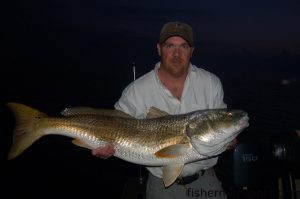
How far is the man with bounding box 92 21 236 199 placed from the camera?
15.5ft

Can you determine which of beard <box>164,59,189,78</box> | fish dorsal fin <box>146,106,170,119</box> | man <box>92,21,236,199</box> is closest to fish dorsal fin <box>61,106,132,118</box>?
man <box>92,21,236,199</box>

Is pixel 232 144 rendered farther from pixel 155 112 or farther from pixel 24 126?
pixel 24 126

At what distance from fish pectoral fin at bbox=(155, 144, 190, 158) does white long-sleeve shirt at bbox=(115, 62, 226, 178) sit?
50cm

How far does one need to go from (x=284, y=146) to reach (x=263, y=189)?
2.41ft

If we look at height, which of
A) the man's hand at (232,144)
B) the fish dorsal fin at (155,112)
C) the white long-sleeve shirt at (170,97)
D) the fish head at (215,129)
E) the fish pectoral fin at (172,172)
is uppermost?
the white long-sleeve shirt at (170,97)

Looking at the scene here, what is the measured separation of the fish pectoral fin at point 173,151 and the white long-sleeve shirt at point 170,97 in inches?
19.8

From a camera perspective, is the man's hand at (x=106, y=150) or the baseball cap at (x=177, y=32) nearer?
the man's hand at (x=106, y=150)

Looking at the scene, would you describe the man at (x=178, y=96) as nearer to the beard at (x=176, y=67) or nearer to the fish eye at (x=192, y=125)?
the beard at (x=176, y=67)

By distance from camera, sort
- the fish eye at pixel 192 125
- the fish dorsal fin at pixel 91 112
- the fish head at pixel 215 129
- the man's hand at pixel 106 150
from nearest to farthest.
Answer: the fish head at pixel 215 129 → the fish eye at pixel 192 125 → the man's hand at pixel 106 150 → the fish dorsal fin at pixel 91 112

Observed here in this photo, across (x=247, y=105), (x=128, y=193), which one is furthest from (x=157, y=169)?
(x=247, y=105)

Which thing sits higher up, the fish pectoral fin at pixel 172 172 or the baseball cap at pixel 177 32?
the baseball cap at pixel 177 32

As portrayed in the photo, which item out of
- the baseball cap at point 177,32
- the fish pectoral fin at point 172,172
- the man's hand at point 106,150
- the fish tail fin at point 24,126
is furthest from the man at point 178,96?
Answer: the fish tail fin at point 24,126

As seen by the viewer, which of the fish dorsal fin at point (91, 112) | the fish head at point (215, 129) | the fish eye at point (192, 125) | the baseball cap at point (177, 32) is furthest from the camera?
the baseball cap at point (177, 32)

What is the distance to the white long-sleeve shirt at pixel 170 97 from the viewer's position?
476cm
